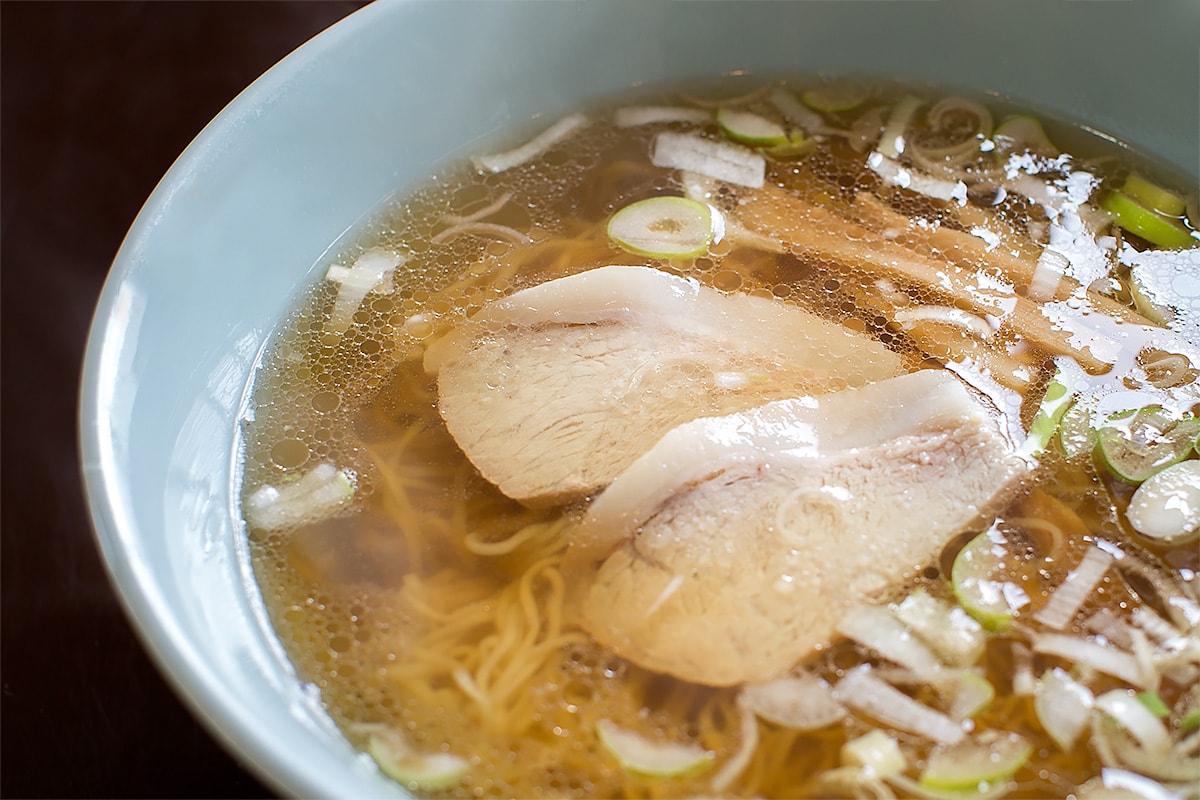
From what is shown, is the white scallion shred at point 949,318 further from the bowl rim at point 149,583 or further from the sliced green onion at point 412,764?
the bowl rim at point 149,583

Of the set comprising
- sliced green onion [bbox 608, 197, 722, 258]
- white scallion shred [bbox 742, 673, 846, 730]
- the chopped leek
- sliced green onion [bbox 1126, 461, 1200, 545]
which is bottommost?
the chopped leek

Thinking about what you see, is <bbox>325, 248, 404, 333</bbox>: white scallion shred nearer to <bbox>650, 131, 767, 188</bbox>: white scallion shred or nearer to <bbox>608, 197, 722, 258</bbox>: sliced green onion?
<bbox>608, 197, 722, 258</bbox>: sliced green onion

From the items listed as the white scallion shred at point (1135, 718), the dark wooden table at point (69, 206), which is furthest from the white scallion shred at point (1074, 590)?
the dark wooden table at point (69, 206)

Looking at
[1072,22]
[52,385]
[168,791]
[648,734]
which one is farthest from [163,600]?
[1072,22]

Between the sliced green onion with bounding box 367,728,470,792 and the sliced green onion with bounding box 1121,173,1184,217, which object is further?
the sliced green onion with bounding box 1121,173,1184,217

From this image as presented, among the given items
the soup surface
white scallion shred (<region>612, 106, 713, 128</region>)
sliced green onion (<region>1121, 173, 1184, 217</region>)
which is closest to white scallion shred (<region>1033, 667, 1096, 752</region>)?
the soup surface
